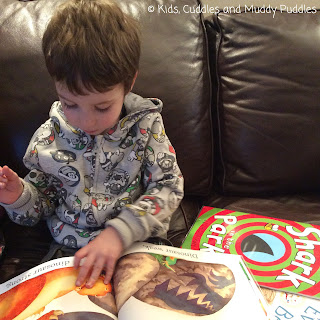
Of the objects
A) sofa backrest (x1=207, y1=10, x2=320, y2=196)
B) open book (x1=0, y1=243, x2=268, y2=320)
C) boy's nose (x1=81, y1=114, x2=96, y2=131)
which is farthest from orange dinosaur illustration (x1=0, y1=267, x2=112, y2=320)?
sofa backrest (x1=207, y1=10, x2=320, y2=196)

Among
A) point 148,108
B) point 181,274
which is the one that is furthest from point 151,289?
point 148,108

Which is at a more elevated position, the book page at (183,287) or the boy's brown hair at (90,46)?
the boy's brown hair at (90,46)

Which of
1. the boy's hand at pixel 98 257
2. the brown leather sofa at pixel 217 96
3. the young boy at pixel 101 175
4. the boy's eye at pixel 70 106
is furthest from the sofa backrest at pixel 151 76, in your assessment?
the boy's hand at pixel 98 257

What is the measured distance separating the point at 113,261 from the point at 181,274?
12 centimetres

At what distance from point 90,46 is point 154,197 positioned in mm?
316

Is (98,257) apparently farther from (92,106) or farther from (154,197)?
(92,106)

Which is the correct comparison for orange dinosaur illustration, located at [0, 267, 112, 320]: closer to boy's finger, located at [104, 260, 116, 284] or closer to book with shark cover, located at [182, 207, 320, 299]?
boy's finger, located at [104, 260, 116, 284]

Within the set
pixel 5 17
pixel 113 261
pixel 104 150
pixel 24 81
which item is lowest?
pixel 113 261

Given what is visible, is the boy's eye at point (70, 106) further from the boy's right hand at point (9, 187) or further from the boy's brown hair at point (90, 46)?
the boy's right hand at point (9, 187)

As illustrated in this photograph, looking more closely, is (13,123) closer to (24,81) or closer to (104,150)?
(24,81)

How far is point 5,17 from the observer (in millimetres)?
992

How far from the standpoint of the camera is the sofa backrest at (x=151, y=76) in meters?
0.96

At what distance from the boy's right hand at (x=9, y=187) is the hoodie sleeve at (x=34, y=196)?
11 mm

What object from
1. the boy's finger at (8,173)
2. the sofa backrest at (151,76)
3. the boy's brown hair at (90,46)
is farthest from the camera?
the sofa backrest at (151,76)
